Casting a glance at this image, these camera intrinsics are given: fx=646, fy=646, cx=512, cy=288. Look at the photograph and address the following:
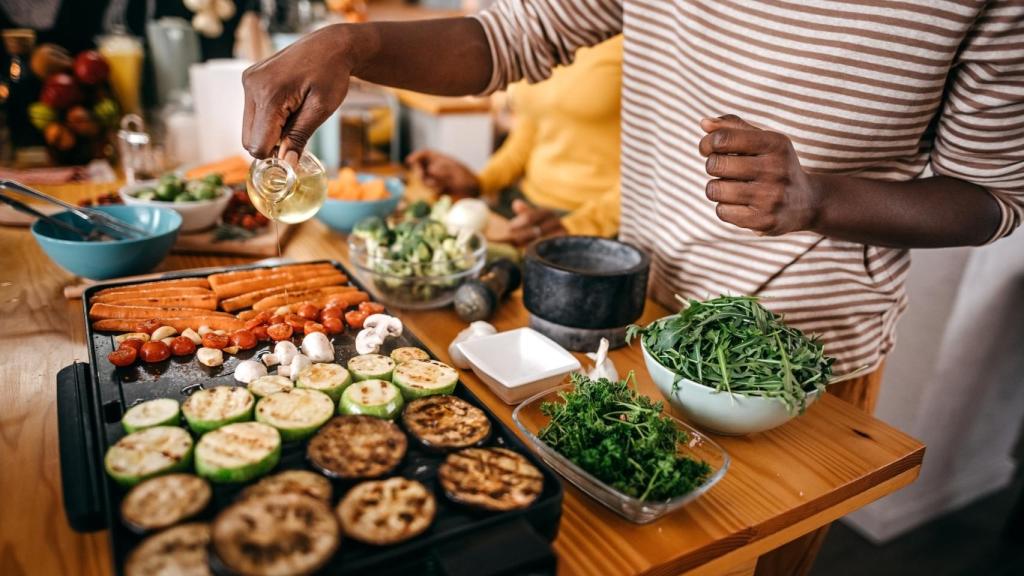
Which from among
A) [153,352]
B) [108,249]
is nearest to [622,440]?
[153,352]

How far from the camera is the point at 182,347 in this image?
1271 millimetres

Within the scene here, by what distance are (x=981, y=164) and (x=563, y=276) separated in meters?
0.90

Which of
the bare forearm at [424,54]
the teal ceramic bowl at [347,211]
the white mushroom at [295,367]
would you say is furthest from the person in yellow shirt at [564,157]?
the white mushroom at [295,367]

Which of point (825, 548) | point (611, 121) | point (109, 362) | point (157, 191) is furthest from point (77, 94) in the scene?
point (825, 548)

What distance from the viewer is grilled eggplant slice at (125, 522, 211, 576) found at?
738mm

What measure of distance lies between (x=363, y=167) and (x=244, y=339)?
2056mm

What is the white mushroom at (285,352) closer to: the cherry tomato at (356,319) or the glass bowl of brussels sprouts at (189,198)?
the cherry tomato at (356,319)

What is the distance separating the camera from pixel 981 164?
1341 millimetres

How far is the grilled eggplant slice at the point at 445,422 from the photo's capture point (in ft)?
3.29

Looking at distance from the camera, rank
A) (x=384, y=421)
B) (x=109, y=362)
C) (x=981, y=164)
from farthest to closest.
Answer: (x=981, y=164) < (x=109, y=362) < (x=384, y=421)

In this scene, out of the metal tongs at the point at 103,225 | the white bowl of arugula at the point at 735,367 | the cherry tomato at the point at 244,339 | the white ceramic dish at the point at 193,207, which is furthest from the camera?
the white ceramic dish at the point at 193,207

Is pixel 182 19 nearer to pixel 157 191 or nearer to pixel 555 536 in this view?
pixel 157 191

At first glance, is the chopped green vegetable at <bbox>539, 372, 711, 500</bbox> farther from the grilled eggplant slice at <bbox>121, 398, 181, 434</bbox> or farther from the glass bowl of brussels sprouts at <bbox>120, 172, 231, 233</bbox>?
the glass bowl of brussels sprouts at <bbox>120, 172, 231, 233</bbox>

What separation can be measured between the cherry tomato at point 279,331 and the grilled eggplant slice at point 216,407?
25 cm
